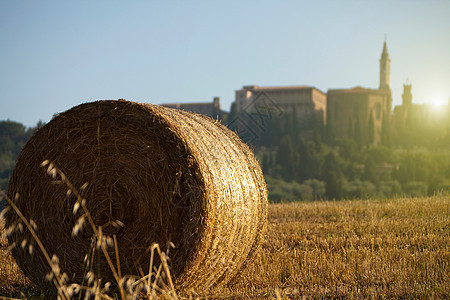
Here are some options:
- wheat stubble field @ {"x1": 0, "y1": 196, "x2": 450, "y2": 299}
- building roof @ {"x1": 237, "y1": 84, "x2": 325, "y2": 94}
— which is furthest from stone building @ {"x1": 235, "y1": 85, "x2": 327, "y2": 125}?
wheat stubble field @ {"x1": 0, "y1": 196, "x2": 450, "y2": 299}

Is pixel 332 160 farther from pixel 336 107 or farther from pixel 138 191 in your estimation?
pixel 138 191

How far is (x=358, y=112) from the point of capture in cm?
8381

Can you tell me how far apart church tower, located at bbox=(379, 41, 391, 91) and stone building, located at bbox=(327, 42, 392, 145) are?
27.7 ft

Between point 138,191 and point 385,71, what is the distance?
10062 centimetres

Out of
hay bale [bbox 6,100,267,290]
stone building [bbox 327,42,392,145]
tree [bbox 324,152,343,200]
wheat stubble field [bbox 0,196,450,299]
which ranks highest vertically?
stone building [bbox 327,42,392,145]

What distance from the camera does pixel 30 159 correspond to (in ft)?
14.9

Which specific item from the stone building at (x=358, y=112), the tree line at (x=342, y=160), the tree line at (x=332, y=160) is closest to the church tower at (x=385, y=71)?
the stone building at (x=358, y=112)

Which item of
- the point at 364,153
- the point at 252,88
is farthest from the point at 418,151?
the point at 252,88

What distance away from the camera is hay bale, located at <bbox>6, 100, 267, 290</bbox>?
406 cm

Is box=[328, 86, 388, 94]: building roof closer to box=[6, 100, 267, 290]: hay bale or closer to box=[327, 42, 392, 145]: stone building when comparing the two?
box=[327, 42, 392, 145]: stone building

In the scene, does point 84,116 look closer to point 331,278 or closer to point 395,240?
point 331,278

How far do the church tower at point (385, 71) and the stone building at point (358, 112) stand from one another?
8.43 meters

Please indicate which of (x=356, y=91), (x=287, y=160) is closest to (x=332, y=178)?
(x=287, y=160)

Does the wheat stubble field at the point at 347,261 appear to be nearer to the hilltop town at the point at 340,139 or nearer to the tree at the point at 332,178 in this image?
the tree at the point at 332,178
